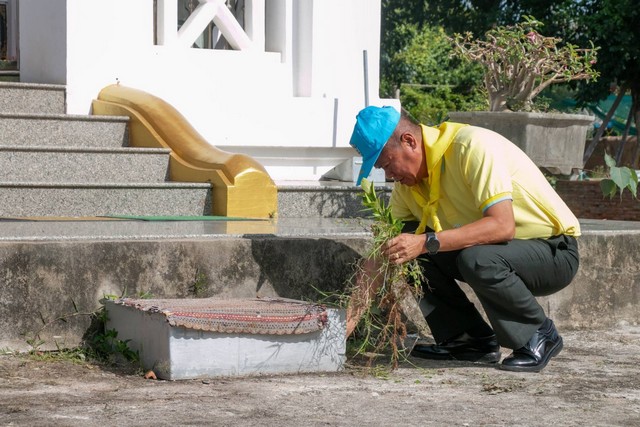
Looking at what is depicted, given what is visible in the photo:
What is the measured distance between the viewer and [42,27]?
7.75 m

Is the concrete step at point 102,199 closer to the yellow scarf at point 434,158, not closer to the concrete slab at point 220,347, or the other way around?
the concrete slab at point 220,347

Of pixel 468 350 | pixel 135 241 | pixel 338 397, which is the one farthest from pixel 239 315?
pixel 468 350

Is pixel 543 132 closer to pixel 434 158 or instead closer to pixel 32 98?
pixel 434 158

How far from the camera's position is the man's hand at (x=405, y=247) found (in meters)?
4.19

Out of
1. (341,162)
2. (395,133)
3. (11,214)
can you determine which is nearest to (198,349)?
(395,133)

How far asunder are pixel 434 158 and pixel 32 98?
3734 millimetres

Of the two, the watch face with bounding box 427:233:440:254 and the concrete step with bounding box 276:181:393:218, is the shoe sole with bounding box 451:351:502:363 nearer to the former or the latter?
the watch face with bounding box 427:233:440:254

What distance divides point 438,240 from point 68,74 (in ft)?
13.1

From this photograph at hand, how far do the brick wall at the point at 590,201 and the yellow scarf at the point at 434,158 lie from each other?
11.1 m

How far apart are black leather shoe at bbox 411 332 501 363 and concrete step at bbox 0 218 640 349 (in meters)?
0.54

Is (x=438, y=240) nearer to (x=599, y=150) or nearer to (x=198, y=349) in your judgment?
(x=198, y=349)

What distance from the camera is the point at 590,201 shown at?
1570cm

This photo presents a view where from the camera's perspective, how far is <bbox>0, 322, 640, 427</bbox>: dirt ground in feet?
11.3

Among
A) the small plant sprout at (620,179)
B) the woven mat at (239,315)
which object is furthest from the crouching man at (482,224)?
the small plant sprout at (620,179)
